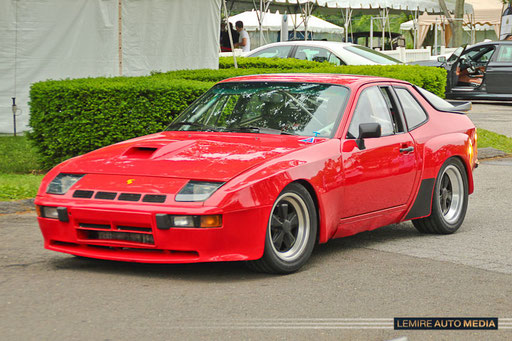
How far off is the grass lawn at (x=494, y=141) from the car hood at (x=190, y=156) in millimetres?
9295

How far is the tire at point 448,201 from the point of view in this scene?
25.9ft

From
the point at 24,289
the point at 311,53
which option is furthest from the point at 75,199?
the point at 311,53

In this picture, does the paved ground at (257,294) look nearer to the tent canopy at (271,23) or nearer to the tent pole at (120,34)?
the tent pole at (120,34)

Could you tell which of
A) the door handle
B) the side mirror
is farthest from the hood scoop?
the door handle

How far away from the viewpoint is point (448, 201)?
820cm

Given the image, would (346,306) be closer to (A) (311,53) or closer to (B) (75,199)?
(B) (75,199)

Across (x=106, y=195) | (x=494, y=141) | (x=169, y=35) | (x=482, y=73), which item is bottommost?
(x=494, y=141)

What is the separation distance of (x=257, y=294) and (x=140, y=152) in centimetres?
151

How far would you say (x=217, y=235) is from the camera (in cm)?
570

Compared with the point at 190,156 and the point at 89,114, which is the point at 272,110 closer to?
the point at 190,156

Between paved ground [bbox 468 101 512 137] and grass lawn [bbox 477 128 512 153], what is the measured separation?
118cm

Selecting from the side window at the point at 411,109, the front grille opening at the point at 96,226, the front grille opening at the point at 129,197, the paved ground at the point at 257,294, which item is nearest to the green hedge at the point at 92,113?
the paved ground at the point at 257,294

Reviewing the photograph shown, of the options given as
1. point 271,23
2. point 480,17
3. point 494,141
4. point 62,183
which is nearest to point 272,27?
point 271,23

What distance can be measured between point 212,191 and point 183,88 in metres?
6.06
